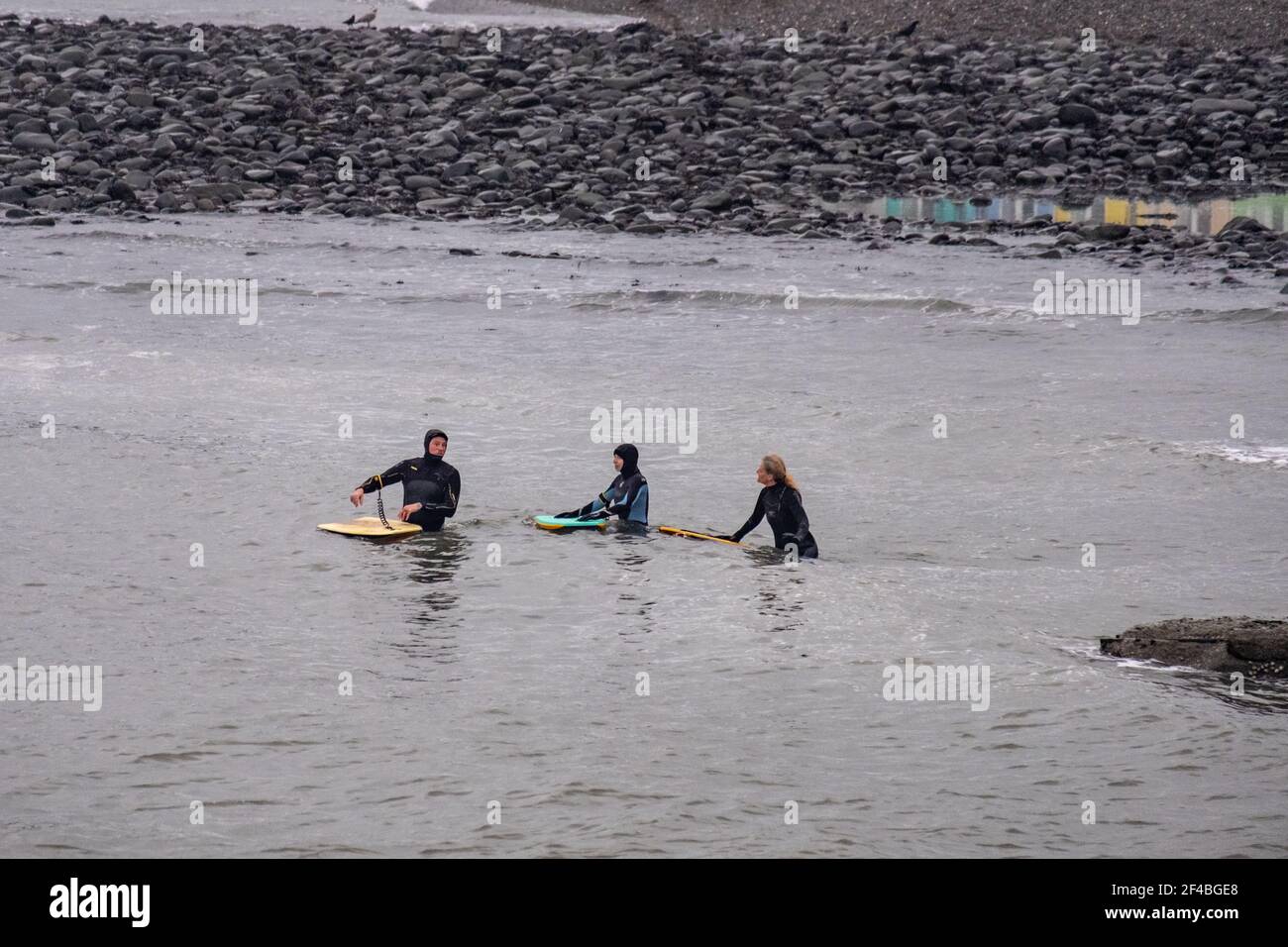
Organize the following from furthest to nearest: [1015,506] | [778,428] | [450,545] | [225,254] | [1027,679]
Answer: [225,254]
[778,428]
[1015,506]
[450,545]
[1027,679]

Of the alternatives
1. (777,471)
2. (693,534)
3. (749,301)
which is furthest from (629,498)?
(749,301)

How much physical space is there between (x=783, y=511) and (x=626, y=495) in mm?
1929

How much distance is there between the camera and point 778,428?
2392 cm

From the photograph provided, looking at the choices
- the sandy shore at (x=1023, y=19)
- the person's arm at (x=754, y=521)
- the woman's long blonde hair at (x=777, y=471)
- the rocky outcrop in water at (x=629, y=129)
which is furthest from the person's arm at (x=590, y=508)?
the sandy shore at (x=1023, y=19)

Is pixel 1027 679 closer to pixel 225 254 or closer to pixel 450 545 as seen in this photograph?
pixel 450 545

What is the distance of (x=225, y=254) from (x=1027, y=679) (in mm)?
27949

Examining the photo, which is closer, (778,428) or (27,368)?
(778,428)

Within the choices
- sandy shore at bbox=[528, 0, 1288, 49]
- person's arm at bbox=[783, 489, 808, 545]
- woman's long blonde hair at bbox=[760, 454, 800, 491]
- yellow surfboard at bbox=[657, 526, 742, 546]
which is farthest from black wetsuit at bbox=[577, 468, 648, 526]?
sandy shore at bbox=[528, 0, 1288, 49]

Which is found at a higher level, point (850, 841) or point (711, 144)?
point (711, 144)

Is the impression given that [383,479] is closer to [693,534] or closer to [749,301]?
[693,534]

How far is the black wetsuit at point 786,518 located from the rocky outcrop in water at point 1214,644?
4.01 metres

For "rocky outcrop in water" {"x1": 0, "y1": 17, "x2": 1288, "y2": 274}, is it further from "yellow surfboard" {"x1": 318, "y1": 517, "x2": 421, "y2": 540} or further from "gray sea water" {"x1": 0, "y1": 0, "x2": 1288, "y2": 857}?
"yellow surfboard" {"x1": 318, "y1": 517, "x2": 421, "y2": 540}

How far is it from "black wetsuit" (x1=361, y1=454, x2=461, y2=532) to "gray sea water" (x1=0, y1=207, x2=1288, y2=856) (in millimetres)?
357
